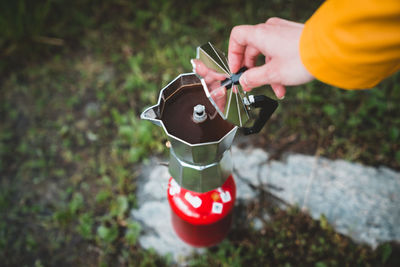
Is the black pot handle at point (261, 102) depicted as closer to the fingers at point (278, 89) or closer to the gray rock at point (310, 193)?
the fingers at point (278, 89)

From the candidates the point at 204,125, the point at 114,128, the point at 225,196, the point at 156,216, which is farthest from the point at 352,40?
the point at 114,128

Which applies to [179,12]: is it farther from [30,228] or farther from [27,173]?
[30,228]

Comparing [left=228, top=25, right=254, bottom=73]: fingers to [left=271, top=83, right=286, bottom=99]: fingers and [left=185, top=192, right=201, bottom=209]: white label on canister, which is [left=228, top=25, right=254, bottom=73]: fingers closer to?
[left=271, top=83, right=286, bottom=99]: fingers

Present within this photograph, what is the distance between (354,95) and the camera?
7.09 ft

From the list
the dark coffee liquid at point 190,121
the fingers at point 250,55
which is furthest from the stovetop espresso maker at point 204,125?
the fingers at point 250,55

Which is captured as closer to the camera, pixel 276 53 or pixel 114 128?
pixel 276 53

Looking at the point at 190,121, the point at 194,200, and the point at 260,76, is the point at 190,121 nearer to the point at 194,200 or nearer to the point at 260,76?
the point at 260,76

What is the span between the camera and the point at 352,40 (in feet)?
2.54

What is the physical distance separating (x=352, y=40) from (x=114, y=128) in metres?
1.77

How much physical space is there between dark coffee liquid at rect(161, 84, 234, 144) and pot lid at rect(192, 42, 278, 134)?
11 centimetres

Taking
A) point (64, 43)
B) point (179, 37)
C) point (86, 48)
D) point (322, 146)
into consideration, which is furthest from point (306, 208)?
point (64, 43)

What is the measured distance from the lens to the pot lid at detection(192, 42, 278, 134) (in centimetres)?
90

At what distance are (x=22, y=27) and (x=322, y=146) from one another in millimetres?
2494

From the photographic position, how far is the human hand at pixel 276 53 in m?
0.89
